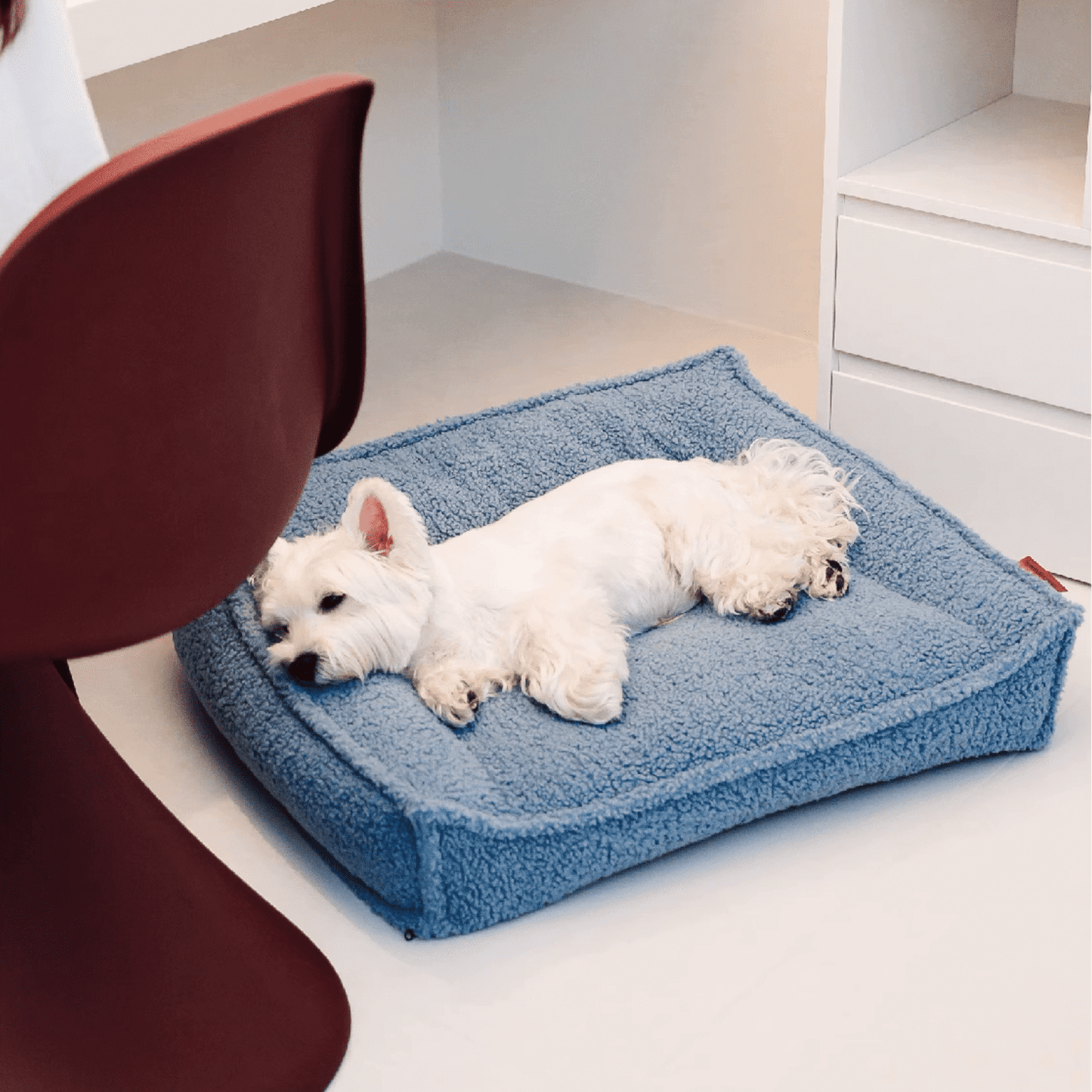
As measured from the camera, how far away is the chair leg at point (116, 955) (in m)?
1.15

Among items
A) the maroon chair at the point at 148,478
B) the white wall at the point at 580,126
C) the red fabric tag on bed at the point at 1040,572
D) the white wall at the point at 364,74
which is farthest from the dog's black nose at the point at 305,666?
the white wall at the point at 580,126

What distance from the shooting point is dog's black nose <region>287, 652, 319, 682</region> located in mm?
1400

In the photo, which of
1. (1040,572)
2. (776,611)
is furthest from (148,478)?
(1040,572)

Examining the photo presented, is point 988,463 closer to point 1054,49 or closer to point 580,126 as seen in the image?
point 1054,49

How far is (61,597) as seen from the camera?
2.67 ft

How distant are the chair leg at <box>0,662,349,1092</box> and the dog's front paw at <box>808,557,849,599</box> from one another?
2.15ft

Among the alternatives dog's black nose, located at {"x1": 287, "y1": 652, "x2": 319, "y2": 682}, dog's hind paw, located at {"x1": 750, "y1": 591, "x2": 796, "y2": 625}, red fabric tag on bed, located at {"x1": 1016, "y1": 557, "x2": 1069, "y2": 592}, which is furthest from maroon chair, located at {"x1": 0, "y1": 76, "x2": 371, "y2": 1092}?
red fabric tag on bed, located at {"x1": 1016, "y1": 557, "x2": 1069, "y2": 592}

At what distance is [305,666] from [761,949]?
1.59 feet

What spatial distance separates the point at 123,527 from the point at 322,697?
0.64 meters

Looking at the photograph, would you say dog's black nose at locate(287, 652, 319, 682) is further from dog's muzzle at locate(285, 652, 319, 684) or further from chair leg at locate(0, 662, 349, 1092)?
chair leg at locate(0, 662, 349, 1092)

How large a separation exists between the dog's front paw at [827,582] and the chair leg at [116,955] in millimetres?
654

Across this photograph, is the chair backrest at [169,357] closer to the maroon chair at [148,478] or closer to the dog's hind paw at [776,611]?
the maroon chair at [148,478]

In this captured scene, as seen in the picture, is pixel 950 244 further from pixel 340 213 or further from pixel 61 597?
pixel 61 597

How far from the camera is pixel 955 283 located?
70.1 inches
